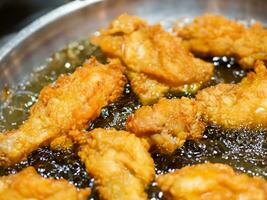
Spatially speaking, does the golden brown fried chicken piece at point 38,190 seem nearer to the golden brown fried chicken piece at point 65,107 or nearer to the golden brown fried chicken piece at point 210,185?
the golden brown fried chicken piece at point 65,107

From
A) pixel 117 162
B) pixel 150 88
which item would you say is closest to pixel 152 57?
pixel 150 88

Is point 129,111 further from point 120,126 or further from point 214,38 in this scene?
point 214,38

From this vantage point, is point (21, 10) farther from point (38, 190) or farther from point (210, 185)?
point (210, 185)

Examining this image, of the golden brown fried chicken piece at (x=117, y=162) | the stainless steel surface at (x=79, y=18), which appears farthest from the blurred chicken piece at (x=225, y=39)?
the golden brown fried chicken piece at (x=117, y=162)

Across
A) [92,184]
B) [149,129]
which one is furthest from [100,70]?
[92,184]

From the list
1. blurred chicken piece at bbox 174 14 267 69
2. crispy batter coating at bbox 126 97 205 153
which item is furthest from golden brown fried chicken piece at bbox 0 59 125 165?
blurred chicken piece at bbox 174 14 267 69

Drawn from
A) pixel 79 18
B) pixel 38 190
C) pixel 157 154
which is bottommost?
pixel 157 154

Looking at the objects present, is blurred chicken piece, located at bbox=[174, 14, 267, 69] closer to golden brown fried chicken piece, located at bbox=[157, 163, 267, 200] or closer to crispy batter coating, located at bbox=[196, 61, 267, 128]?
crispy batter coating, located at bbox=[196, 61, 267, 128]
